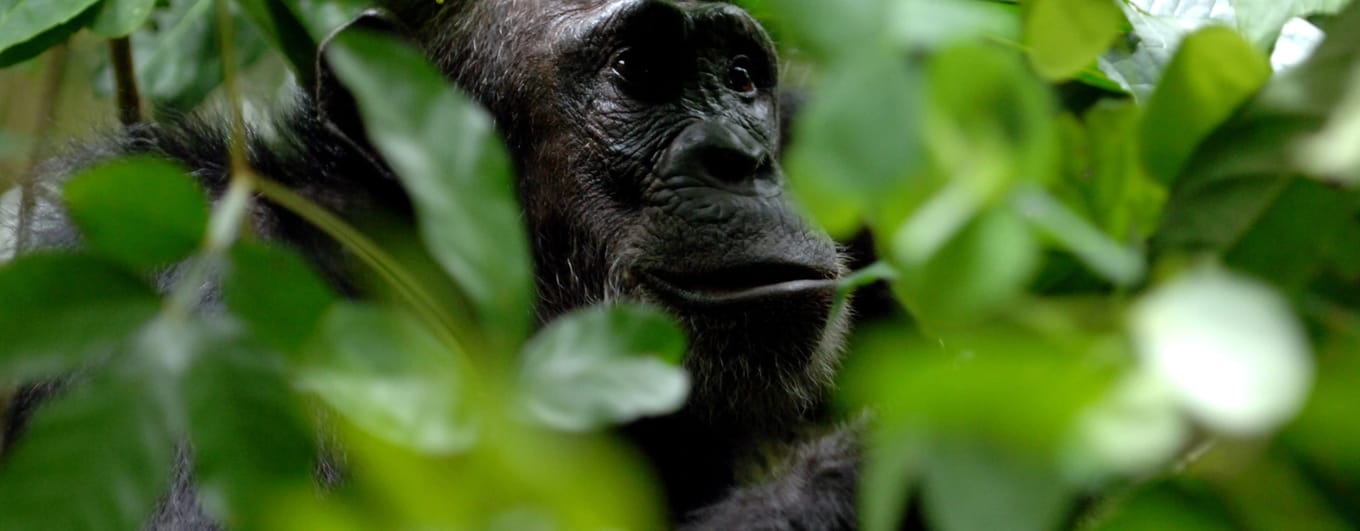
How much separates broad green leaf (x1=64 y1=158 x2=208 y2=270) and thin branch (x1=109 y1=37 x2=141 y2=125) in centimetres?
162

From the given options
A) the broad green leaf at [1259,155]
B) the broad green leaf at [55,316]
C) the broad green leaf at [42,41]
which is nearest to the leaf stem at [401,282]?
the broad green leaf at [55,316]

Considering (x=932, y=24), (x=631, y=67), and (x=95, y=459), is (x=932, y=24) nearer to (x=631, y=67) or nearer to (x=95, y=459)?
(x=95, y=459)

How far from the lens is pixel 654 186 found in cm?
225

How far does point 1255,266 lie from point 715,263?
4.91 ft

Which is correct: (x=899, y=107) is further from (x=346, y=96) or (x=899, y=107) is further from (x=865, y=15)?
(x=346, y=96)

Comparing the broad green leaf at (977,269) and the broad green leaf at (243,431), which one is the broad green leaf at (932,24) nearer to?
the broad green leaf at (977,269)

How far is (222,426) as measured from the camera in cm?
79

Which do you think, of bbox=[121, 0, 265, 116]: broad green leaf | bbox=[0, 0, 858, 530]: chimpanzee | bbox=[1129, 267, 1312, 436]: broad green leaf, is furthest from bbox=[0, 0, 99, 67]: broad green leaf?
bbox=[1129, 267, 1312, 436]: broad green leaf

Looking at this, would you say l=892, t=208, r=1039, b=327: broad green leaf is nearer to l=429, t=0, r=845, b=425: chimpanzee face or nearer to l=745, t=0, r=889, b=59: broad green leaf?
l=745, t=0, r=889, b=59: broad green leaf

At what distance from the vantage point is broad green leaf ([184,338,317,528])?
79cm

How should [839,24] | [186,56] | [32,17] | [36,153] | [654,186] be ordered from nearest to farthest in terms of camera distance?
[839,24], [32,17], [654,186], [186,56], [36,153]

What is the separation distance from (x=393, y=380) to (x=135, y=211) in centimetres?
28

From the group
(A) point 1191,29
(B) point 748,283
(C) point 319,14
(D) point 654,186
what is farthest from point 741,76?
(A) point 1191,29

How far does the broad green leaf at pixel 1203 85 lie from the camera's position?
0.69 m
